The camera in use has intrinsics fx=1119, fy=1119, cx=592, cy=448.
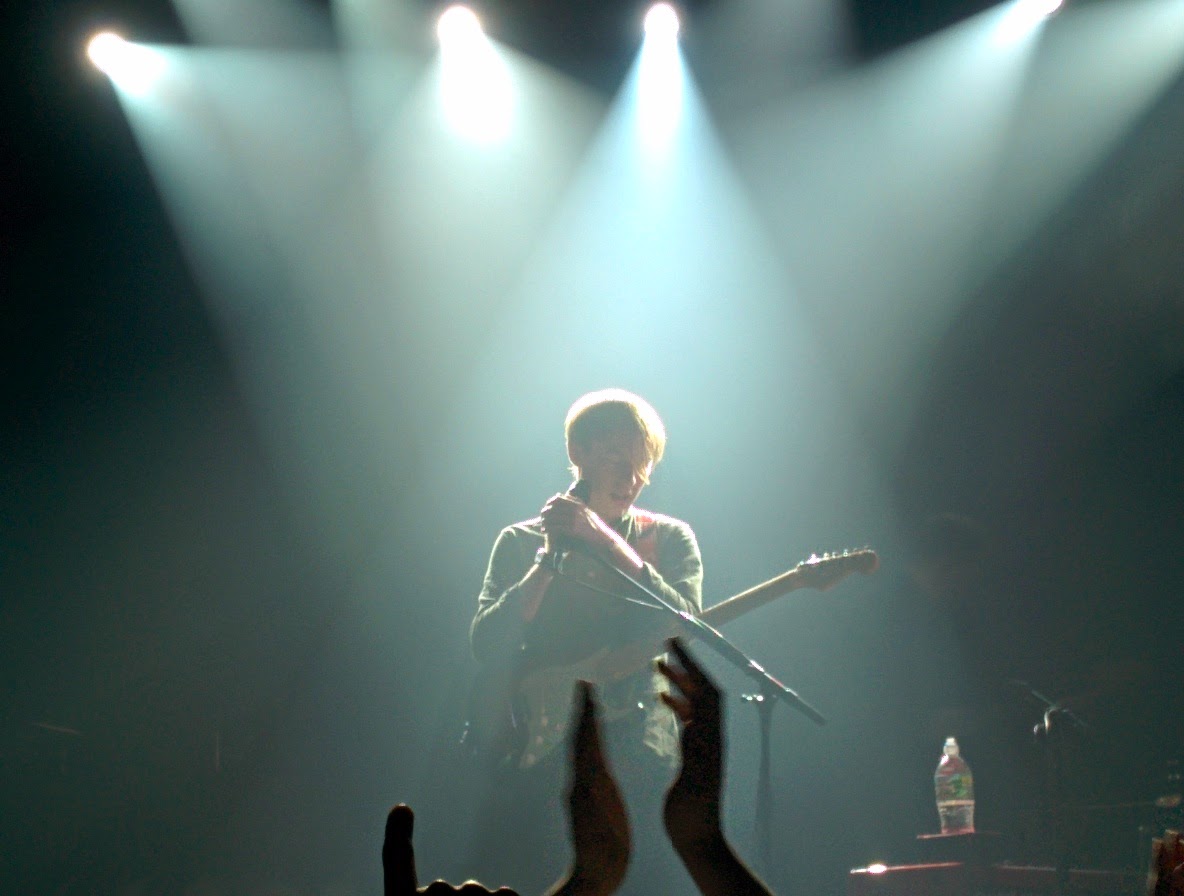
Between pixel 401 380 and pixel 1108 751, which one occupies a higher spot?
pixel 401 380

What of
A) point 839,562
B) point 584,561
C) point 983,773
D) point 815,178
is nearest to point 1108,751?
point 983,773

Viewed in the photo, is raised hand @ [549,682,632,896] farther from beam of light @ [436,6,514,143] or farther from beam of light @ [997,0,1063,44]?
beam of light @ [997,0,1063,44]

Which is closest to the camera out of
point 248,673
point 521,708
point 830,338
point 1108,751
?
point 521,708

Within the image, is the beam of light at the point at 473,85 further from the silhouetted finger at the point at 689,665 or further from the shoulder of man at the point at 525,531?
the silhouetted finger at the point at 689,665

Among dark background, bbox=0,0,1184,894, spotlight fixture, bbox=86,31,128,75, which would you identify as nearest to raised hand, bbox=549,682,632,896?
dark background, bbox=0,0,1184,894

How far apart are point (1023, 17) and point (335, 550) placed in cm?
367

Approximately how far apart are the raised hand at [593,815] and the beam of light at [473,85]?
4.20m

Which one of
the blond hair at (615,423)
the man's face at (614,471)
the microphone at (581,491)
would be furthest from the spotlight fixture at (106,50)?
the microphone at (581,491)

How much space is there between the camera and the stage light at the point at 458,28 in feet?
15.2

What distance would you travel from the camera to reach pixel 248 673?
468 centimetres

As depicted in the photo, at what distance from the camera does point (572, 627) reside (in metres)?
2.96

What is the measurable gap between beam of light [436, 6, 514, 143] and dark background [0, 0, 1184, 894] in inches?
9.0

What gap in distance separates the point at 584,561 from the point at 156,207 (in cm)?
300

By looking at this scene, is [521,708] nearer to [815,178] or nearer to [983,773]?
[983,773]
